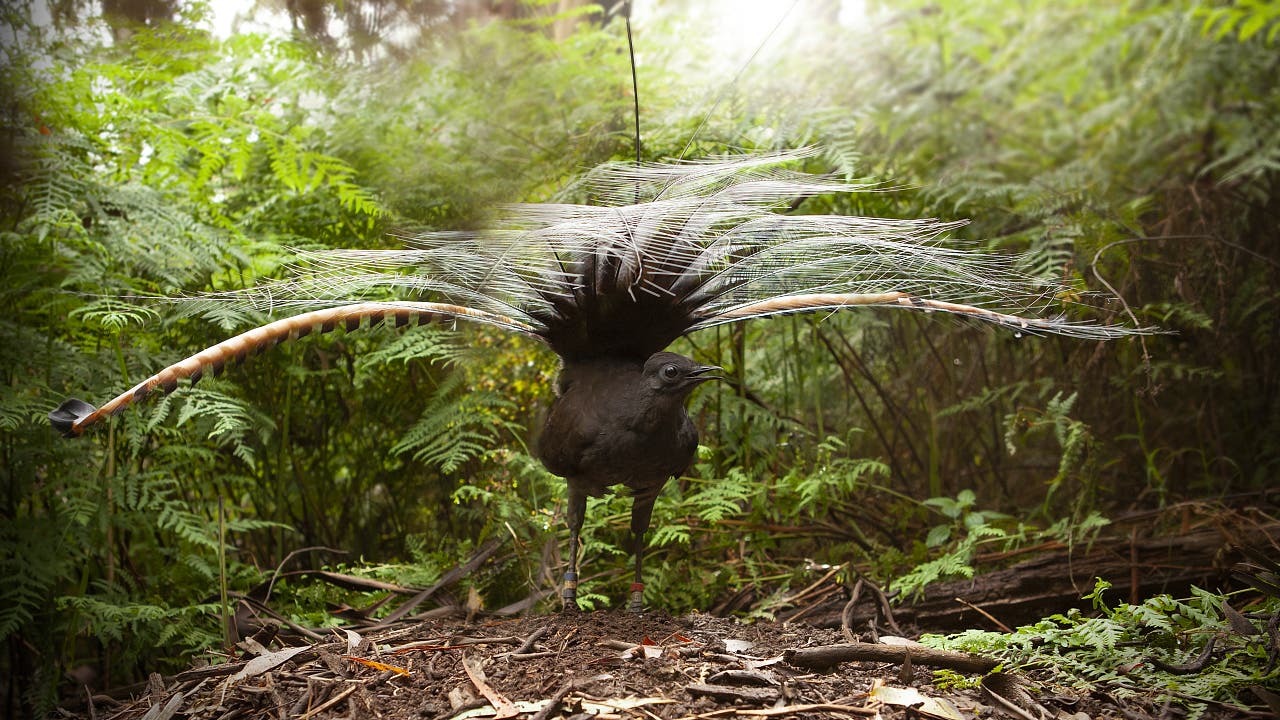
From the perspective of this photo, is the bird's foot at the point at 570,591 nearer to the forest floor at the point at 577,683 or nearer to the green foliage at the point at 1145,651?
the forest floor at the point at 577,683

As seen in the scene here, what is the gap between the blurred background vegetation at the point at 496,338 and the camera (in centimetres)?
262

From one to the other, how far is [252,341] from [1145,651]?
2.16m

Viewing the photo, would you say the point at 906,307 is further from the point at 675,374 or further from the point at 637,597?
the point at 637,597

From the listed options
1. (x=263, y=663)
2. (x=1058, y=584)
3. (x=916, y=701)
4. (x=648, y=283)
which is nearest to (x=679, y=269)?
(x=648, y=283)

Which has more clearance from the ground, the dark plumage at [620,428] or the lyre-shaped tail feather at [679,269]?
the lyre-shaped tail feather at [679,269]

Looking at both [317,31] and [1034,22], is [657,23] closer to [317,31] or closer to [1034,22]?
[317,31]

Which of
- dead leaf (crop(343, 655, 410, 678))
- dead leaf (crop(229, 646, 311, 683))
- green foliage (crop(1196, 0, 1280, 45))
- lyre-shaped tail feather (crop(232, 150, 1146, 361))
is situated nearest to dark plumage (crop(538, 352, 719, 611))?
lyre-shaped tail feather (crop(232, 150, 1146, 361))

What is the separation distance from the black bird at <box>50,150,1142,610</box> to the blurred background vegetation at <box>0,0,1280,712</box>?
0.28 meters

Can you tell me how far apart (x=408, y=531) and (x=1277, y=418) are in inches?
137

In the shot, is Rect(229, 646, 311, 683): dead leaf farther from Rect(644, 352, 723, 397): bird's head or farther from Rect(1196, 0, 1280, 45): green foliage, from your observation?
Rect(1196, 0, 1280, 45): green foliage

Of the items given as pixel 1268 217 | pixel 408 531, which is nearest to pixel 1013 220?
pixel 1268 217

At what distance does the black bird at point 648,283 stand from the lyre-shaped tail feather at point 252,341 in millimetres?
12

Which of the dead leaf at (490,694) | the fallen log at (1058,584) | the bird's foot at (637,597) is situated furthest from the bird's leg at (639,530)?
the dead leaf at (490,694)

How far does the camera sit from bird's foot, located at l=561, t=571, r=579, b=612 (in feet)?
8.04
